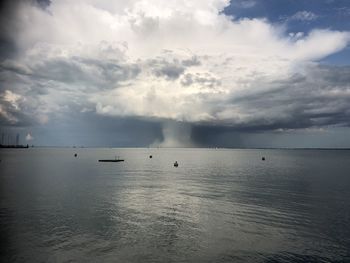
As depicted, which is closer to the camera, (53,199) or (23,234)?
(23,234)

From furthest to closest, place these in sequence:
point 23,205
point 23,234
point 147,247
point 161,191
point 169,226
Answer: point 161,191, point 23,205, point 169,226, point 23,234, point 147,247

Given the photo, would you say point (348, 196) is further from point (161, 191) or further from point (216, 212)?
point (161, 191)

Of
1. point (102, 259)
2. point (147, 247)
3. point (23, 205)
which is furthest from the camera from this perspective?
point (23, 205)

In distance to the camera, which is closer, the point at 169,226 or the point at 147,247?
the point at 147,247

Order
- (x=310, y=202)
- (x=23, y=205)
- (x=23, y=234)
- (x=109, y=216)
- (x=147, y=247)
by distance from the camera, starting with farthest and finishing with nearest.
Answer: (x=310, y=202) < (x=23, y=205) < (x=109, y=216) < (x=23, y=234) < (x=147, y=247)

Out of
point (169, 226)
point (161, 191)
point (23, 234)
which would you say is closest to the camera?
point (23, 234)

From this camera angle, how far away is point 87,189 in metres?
70.6

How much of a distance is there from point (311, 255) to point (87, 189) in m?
54.4

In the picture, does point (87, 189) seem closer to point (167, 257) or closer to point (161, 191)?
point (161, 191)

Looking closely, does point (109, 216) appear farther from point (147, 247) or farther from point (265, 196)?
point (265, 196)

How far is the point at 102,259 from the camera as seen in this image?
27625mm

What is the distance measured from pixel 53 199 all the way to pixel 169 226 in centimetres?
2869

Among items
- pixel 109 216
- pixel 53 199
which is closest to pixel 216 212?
pixel 109 216

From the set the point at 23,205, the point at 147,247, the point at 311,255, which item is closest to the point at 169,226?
the point at 147,247
